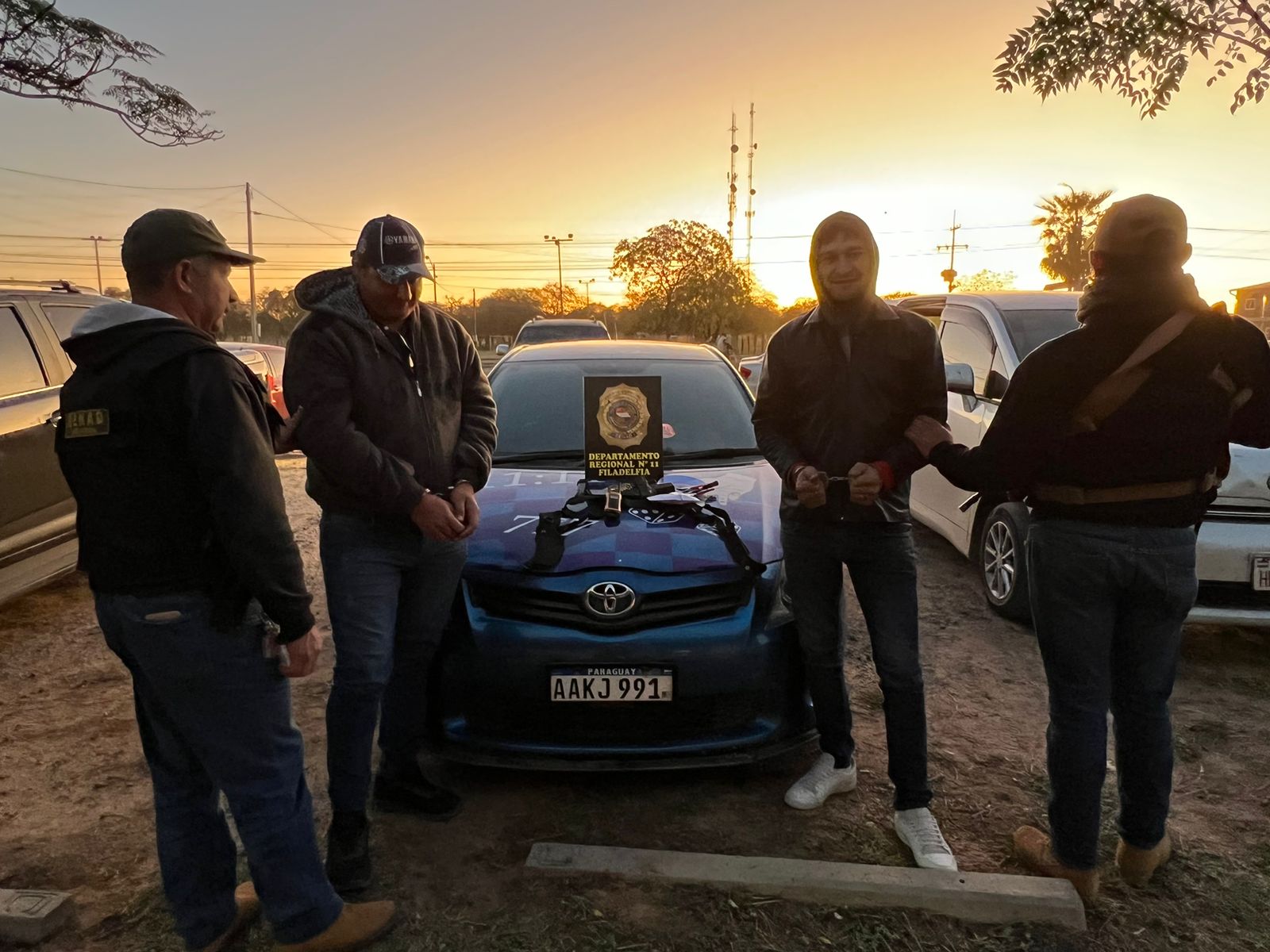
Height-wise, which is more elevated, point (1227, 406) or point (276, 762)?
point (1227, 406)

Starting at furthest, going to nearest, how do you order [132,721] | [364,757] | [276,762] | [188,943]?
[132,721] → [364,757] → [188,943] → [276,762]

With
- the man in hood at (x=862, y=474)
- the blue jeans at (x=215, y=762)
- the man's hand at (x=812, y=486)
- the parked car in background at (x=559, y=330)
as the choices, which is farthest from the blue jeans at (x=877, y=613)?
the parked car in background at (x=559, y=330)

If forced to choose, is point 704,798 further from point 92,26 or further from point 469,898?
point 92,26

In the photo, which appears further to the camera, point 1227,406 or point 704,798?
point 704,798

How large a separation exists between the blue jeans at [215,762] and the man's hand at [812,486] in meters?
1.49

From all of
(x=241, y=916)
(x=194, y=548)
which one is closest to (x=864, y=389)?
(x=194, y=548)

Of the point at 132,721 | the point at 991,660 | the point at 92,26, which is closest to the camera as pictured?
the point at 132,721

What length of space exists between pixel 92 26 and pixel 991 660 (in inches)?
515

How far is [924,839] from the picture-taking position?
8.10 feet

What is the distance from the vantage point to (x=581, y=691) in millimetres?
2520

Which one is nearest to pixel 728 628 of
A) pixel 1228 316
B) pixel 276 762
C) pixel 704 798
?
pixel 704 798

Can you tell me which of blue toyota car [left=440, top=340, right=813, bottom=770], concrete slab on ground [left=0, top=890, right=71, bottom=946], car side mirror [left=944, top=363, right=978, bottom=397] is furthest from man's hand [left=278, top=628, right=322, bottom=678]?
car side mirror [left=944, top=363, right=978, bottom=397]

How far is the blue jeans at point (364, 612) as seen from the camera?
2301mm

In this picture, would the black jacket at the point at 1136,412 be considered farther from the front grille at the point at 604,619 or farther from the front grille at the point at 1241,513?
the front grille at the point at 1241,513
